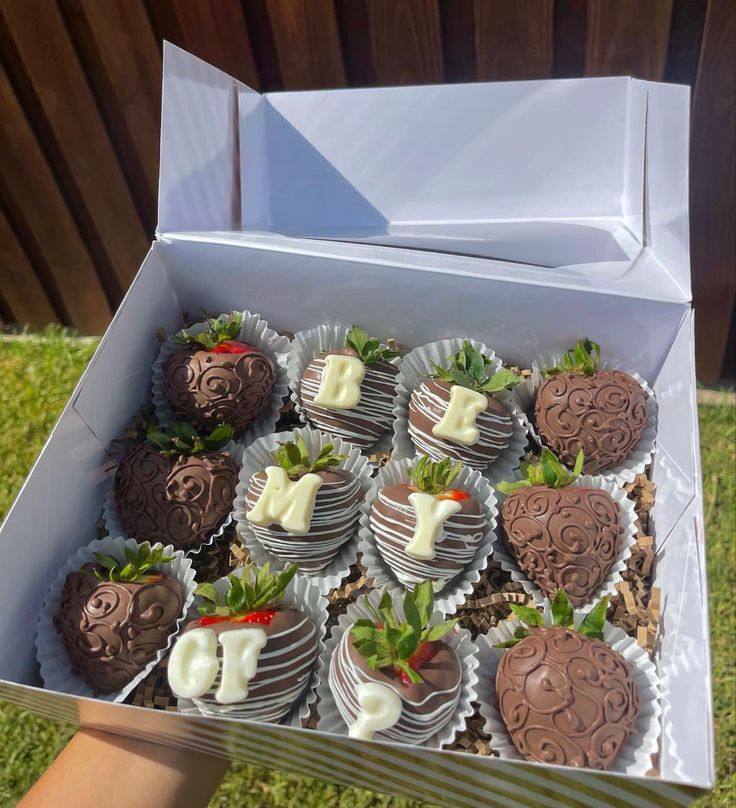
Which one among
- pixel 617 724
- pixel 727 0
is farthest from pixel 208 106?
pixel 617 724

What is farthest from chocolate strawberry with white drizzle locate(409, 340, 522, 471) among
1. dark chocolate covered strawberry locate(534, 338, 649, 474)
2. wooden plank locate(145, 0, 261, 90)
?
wooden plank locate(145, 0, 261, 90)

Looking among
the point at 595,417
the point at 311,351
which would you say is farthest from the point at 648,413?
the point at 311,351

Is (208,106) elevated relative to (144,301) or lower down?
elevated

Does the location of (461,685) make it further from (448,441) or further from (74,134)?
(74,134)

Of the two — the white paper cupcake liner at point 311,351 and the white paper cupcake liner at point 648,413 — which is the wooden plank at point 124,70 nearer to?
the white paper cupcake liner at point 311,351

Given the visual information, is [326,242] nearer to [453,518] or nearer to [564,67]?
[453,518]

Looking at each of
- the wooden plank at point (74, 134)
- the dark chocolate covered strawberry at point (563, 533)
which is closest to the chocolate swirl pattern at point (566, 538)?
the dark chocolate covered strawberry at point (563, 533)

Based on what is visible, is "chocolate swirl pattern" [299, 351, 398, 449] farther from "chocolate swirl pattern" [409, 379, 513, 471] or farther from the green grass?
the green grass

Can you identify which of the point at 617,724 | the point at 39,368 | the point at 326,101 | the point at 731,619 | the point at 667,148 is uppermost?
the point at 326,101
